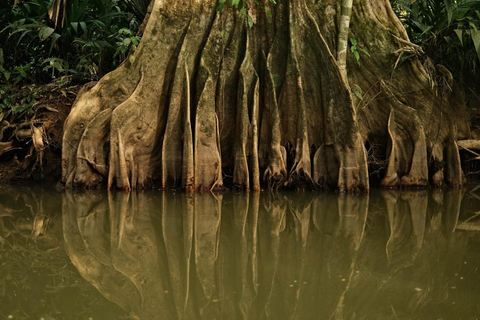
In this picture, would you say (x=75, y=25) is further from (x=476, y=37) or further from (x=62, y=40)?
(x=476, y=37)

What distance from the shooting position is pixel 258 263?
398cm

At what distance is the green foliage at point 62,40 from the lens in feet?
31.1

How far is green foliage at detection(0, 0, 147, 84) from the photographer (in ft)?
31.1

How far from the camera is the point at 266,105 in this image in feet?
26.7

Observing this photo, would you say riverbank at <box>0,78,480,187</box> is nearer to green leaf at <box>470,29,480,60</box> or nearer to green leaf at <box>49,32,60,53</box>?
green leaf at <box>49,32,60,53</box>

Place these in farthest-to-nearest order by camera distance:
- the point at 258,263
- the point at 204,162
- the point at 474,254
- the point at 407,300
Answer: the point at 204,162
the point at 474,254
the point at 258,263
the point at 407,300

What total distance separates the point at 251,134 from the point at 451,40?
344 centimetres

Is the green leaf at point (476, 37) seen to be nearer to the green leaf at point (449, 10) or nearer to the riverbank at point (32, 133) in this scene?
the green leaf at point (449, 10)

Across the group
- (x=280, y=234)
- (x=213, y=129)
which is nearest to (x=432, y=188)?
(x=213, y=129)

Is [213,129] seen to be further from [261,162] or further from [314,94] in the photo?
[314,94]

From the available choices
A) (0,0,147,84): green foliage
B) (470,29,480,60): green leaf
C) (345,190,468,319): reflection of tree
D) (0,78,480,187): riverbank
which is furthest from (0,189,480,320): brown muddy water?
(0,0,147,84): green foliage

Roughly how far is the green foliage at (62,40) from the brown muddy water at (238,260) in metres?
3.50

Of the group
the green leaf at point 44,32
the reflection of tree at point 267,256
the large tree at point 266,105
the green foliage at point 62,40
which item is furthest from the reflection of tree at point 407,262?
the green leaf at point 44,32

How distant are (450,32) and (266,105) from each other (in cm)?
305
